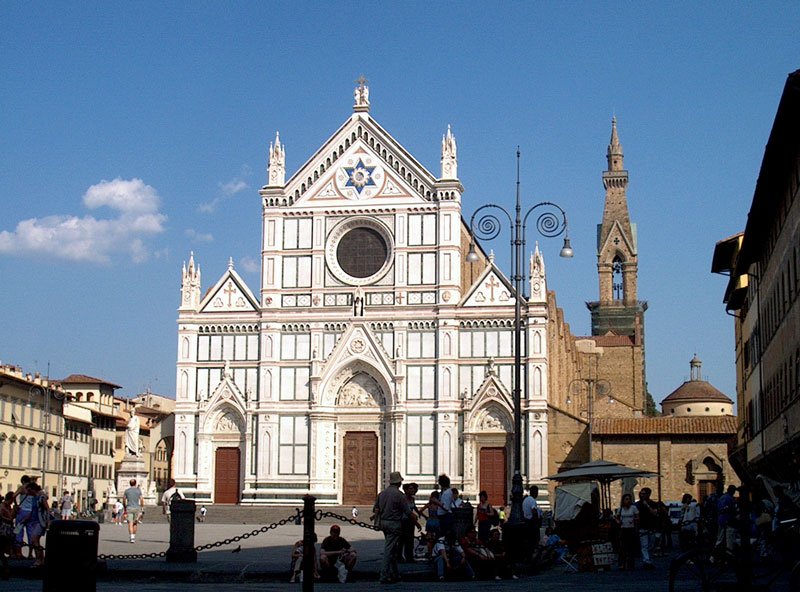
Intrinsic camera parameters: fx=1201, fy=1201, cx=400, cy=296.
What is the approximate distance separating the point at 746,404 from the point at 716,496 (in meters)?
24.5

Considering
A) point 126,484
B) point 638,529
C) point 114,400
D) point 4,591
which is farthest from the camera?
point 114,400

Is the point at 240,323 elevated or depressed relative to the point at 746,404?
elevated

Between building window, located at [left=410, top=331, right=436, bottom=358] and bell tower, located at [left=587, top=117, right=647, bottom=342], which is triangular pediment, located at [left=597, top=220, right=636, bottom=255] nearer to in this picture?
bell tower, located at [left=587, top=117, right=647, bottom=342]

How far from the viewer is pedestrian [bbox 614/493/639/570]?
→ 2316 cm

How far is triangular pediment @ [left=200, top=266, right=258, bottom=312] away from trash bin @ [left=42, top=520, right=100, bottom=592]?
4357 centimetres

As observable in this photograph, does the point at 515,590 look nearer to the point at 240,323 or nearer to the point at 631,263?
the point at 240,323

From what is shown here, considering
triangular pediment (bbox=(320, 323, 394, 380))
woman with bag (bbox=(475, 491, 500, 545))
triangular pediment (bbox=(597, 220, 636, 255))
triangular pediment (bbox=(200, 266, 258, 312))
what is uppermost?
triangular pediment (bbox=(597, 220, 636, 255))

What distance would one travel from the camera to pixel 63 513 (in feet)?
120

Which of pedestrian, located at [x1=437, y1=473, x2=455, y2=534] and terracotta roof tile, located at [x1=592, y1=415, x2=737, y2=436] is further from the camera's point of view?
terracotta roof tile, located at [x1=592, y1=415, x2=737, y2=436]

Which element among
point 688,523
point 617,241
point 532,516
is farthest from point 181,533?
point 617,241

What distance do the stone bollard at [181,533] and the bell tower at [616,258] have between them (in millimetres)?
80706

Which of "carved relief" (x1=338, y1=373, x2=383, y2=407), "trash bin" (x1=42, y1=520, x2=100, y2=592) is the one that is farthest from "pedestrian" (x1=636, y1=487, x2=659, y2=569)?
"carved relief" (x1=338, y1=373, x2=383, y2=407)

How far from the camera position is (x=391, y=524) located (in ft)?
60.7

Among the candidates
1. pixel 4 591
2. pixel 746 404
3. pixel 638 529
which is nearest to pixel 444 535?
pixel 638 529
